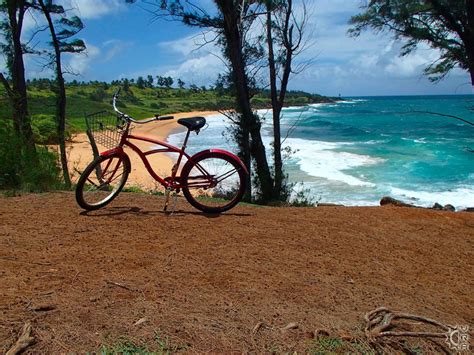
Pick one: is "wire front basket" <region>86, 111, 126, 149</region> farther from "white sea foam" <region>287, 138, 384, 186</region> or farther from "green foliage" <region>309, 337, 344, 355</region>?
"white sea foam" <region>287, 138, 384, 186</region>

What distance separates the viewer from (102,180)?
5590 mm

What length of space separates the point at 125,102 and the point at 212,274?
66.3m

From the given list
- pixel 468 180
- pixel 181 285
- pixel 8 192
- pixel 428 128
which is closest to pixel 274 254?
pixel 181 285

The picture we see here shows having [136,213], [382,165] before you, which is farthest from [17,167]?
[382,165]

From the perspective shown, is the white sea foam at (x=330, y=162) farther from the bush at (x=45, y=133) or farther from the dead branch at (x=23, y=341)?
the dead branch at (x=23, y=341)

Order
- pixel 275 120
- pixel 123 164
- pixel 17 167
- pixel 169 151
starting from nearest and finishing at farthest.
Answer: pixel 169 151, pixel 123 164, pixel 17 167, pixel 275 120

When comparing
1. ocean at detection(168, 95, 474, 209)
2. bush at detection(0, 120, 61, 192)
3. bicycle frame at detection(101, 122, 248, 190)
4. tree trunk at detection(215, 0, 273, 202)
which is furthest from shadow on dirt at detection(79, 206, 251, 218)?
tree trunk at detection(215, 0, 273, 202)

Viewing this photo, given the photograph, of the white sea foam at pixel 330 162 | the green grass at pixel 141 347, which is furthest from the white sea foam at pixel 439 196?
the green grass at pixel 141 347

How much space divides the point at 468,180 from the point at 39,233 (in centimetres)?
2154

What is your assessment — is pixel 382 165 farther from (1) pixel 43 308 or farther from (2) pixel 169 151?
(1) pixel 43 308

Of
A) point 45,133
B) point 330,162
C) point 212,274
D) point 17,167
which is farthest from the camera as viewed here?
point 45,133

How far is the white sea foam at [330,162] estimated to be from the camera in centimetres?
2050

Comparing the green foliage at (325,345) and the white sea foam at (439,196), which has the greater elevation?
the green foliage at (325,345)

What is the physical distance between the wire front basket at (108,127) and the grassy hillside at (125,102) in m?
0.63
